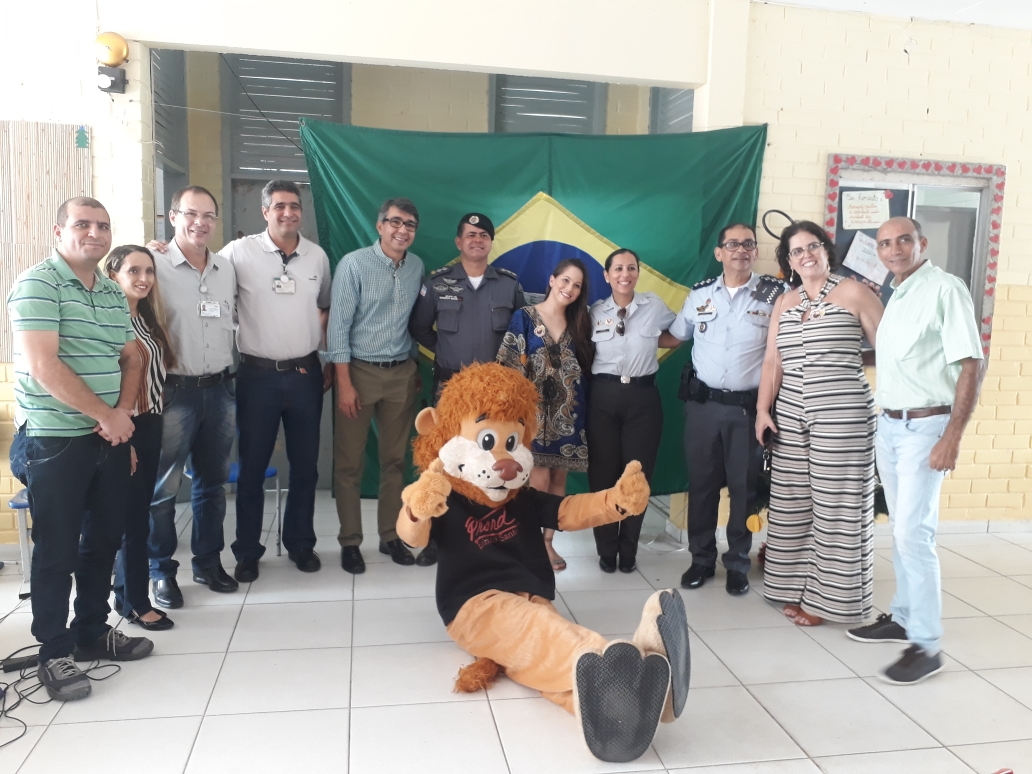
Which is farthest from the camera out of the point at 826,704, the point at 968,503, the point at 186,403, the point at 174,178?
the point at 174,178

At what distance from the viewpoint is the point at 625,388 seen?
351 centimetres

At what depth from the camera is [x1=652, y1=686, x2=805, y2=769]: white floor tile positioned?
2217mm

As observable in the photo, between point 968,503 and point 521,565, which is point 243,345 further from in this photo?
point 968,503

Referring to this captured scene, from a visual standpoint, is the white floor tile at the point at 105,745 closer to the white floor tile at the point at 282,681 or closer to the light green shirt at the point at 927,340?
the white floor tile at the point at 282,681

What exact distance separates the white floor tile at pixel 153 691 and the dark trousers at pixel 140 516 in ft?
0.93

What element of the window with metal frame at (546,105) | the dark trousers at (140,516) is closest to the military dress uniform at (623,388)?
the dark trousers at (140,516)

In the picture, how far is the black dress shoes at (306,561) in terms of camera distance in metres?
3.61

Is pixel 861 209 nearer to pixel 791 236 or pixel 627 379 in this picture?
pixel 791 236

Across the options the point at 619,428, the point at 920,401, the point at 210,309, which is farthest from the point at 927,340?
the point at 210,309

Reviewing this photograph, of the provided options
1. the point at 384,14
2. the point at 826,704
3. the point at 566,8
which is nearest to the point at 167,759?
the point at 826,704

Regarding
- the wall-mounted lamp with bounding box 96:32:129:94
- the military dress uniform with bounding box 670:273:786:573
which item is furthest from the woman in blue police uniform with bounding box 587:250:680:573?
the wall-mounted lamp with bounding box 96:32:129:94

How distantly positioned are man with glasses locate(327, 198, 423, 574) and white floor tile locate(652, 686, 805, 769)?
168cm

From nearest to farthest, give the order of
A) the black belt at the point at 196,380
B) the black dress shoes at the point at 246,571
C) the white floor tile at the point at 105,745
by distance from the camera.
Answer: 1. the white floor tile at the point at 105,745
2. the black belt at the point at 196,380
3. the black dress shoes at the point at 246,571

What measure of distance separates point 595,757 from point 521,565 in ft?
2.40
